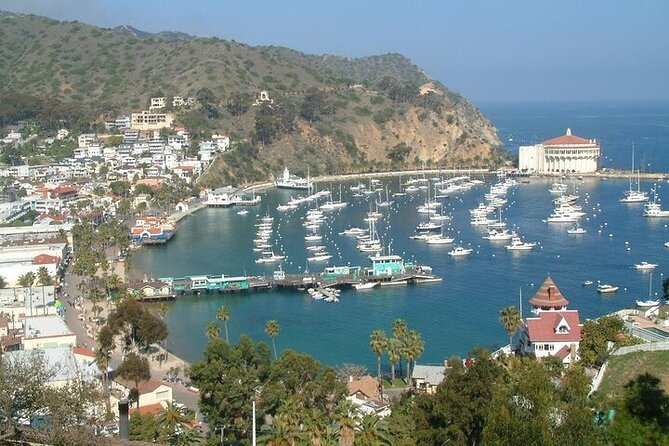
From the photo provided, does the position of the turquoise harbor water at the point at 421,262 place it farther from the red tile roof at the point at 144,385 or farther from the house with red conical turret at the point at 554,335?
the red tile roof at the point at 144,385

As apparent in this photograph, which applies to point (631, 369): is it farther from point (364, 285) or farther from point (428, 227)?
point (428, 227)


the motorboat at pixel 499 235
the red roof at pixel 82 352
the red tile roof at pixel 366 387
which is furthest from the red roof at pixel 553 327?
the motorboat at pixel 499 235

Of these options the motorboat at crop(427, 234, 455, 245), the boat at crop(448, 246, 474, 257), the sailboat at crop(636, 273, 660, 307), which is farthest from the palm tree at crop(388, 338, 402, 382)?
the motorboat at crop(427, 234, 455, 245)

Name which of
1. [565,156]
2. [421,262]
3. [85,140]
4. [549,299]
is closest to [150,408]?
[549,299]

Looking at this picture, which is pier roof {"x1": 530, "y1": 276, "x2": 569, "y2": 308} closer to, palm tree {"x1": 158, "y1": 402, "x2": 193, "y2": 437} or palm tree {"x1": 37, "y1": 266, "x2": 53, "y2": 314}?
palm tree {"x1": 158, "y1": 402, "x2": 193, "y2": 437}

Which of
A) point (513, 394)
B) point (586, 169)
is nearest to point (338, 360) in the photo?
point (513, 394)

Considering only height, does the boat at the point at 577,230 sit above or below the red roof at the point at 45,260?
below
